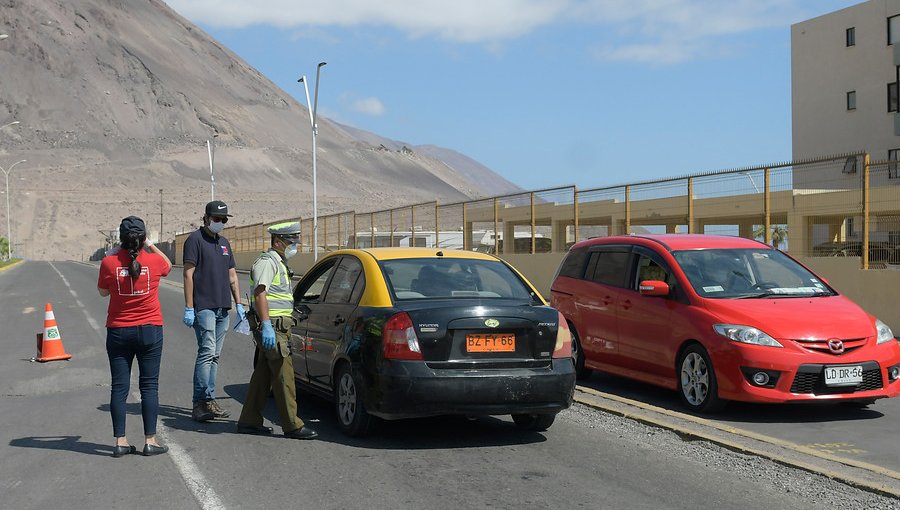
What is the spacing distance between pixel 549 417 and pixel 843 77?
4463 cm

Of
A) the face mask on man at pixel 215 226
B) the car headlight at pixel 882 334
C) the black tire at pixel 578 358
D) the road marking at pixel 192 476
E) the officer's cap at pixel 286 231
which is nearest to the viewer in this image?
the road marking at pixel 192 476

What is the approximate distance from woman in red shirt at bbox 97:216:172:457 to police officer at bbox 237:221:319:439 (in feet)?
2.94

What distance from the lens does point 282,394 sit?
307 inches

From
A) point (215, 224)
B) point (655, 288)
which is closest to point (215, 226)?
point (215, 224)

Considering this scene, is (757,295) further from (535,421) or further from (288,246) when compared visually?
(288,246)

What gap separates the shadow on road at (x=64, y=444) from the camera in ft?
24.6

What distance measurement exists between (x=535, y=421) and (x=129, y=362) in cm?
326

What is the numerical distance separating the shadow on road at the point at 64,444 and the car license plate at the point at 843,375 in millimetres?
5916

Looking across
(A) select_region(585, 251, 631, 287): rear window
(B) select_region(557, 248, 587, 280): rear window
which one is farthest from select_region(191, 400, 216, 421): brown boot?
(B) select_region(557, 248, 587, 280): rear window

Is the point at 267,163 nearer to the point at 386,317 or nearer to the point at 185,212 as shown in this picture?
the point at 185,212

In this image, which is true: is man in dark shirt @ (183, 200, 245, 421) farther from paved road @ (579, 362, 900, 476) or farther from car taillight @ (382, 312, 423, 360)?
paved road @ (579, 362, 900, 476)

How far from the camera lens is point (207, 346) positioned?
855 cm

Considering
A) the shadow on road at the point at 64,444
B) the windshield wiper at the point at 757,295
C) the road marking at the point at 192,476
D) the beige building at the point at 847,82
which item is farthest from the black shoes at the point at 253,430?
the beige building at the point at 847,82

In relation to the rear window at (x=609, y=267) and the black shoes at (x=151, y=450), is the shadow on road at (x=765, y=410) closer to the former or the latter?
the rear window at (x=609, y=267)
